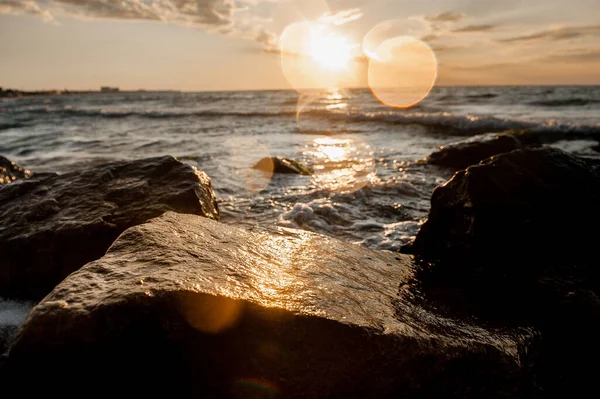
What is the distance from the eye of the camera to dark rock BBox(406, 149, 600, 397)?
229 cm

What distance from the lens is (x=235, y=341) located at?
1616mm

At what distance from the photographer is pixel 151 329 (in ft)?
4.96

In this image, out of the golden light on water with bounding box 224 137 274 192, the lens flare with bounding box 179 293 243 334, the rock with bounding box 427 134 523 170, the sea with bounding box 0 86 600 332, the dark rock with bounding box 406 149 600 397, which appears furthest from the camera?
the rock with bounding box 427 134 523 170

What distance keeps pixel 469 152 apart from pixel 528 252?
7.62m

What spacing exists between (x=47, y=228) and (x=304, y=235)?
2.20 m

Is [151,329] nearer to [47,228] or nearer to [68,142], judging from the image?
[47,228]

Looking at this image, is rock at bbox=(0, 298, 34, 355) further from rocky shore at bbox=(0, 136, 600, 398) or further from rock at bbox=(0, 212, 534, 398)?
rock at bbox=(0, 212, 534, 398)

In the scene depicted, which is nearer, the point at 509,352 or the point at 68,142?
the point at 509,352

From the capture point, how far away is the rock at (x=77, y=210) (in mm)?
3111

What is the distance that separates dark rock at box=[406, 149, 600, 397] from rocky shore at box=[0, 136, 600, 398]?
0.5 inches

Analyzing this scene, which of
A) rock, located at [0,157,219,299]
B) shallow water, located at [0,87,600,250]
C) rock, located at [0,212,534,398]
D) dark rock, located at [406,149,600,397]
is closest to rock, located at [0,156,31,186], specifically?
shallow water, located at [0,87,600,250]

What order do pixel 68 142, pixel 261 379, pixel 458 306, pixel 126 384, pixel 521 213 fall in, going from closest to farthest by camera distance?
1. pixel 126 384
2. pixel 261 379
3. pixel 458 306
4. pixel 521 213
5. pixel 68 142

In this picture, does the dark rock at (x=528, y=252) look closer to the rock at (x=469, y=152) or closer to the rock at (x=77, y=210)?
the rock at (x=77, y=210)

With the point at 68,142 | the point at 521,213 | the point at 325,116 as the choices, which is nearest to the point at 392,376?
the point at 521,213
